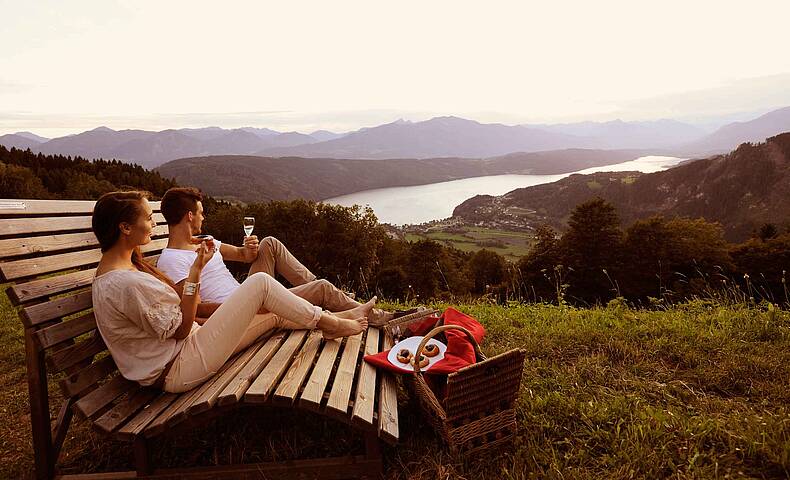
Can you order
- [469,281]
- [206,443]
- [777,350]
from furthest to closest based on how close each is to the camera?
[469,281], [777,350], [206,443]

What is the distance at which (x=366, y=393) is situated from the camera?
2.97 metres

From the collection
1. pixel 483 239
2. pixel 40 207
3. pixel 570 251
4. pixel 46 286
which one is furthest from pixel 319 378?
pixel 483 239

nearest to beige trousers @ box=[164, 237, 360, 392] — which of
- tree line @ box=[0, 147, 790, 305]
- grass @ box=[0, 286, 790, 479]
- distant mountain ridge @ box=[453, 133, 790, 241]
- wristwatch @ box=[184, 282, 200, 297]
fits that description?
wristwatch @ box=[184, 282, 200, 297]

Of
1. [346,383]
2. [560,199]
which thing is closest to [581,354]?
[346,383]

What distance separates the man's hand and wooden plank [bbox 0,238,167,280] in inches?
51.9

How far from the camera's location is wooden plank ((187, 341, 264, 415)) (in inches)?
104

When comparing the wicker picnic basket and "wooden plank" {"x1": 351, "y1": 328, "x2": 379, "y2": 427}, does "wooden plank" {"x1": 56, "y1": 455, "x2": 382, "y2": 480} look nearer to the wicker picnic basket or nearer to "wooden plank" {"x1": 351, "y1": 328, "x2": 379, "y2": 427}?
"wooden plank" {"x1": 351, "y1": 328, "x2": 379, "y2": 427}

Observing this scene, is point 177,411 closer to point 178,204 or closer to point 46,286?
point 46,286

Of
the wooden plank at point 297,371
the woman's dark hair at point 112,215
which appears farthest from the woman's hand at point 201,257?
the wooden plank at point 297,371

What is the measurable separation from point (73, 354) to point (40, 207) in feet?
3.89

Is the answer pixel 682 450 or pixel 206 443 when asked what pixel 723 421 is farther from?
pixel 206 443

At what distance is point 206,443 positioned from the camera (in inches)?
128

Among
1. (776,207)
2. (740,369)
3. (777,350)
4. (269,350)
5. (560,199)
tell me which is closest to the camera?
(269,350)

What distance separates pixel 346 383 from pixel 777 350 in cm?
417
